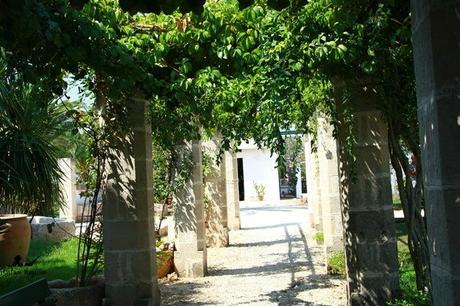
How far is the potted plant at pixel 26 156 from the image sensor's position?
601cm

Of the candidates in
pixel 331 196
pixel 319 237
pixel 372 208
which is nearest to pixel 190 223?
pixel 331 196

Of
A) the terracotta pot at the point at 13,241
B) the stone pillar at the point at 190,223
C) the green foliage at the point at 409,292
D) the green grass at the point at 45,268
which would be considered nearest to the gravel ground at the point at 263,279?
the stone pillar at the point at 190,223

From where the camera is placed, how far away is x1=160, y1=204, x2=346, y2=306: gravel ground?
681 centimetres

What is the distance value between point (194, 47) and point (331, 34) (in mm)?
1265

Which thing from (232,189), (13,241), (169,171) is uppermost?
(169,171)

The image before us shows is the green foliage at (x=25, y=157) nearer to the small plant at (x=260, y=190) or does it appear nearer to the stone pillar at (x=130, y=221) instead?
the stone pillar at (x=130, y=221)

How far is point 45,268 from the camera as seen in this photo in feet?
29.6

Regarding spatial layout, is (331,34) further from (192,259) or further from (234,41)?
(192,259)

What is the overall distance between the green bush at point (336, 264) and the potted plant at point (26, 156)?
4.02 metres

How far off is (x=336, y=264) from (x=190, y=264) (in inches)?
89.7

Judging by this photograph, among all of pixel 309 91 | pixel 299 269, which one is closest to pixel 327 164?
pixel 299 269

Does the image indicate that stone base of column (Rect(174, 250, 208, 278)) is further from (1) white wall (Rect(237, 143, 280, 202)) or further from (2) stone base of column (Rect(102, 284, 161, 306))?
(1) white wall (Rect(237, 143, 280, 202))

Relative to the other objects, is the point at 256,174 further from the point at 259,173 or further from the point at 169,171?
the point at 169,171

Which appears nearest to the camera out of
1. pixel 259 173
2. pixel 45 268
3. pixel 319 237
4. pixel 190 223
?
→ pixel 190 223
